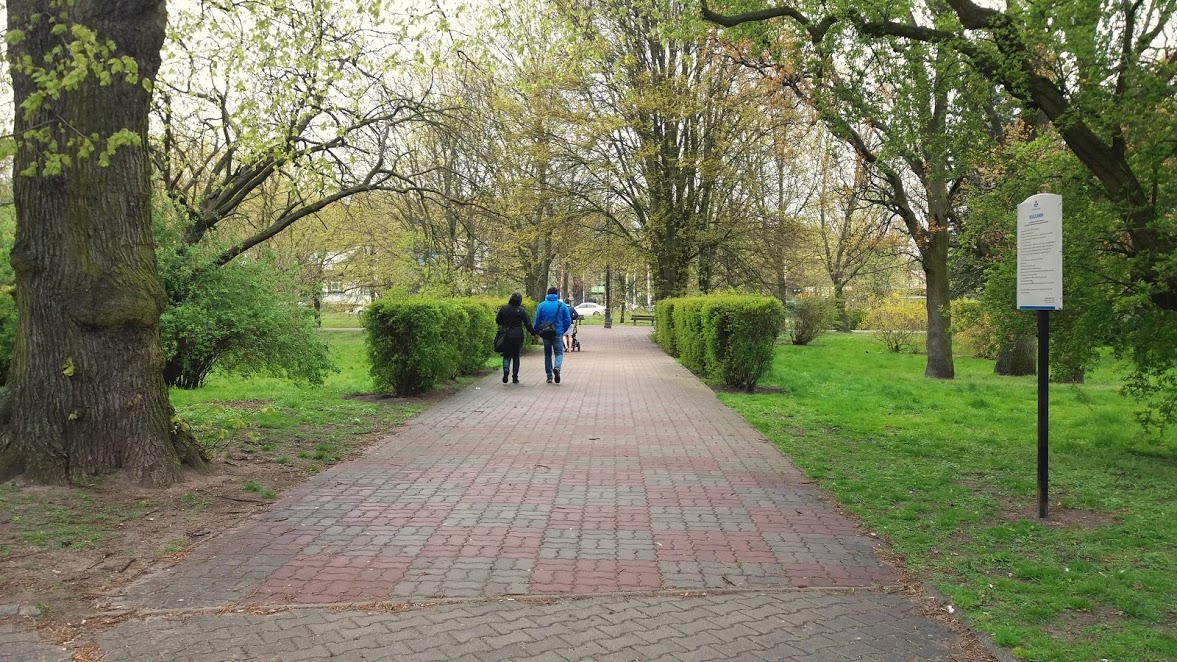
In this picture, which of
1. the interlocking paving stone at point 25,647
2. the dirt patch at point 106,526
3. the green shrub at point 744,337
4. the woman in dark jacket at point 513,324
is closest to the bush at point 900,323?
the green shrub at point 744,337

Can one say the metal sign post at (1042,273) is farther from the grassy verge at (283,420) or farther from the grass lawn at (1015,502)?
the grassy verge at (283,420)

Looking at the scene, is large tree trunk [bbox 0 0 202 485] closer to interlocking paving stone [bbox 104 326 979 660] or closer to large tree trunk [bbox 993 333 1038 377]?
interlocking paving stone [bbox 104 326 979 660]

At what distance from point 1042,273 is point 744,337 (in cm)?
888

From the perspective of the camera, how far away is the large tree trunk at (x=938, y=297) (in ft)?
63.0

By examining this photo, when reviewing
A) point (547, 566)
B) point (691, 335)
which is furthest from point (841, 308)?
point (547, 566)

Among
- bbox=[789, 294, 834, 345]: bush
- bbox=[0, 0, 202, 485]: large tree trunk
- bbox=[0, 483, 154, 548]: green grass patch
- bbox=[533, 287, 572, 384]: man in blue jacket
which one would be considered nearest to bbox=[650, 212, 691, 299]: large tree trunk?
bbox=[789, 294, 834, 345]: bush

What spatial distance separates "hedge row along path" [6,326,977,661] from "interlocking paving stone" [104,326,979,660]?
16mm

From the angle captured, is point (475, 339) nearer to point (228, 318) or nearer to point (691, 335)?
point (691, 335)

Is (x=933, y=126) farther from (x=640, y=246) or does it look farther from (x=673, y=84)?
(x=640, y=246)

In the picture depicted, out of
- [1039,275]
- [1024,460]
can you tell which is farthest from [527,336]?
[1039,275]

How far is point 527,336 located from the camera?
28484 millimetres

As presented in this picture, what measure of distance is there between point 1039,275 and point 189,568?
19.6 feet

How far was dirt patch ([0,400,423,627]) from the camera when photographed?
13.9 feet

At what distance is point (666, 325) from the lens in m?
27.0
